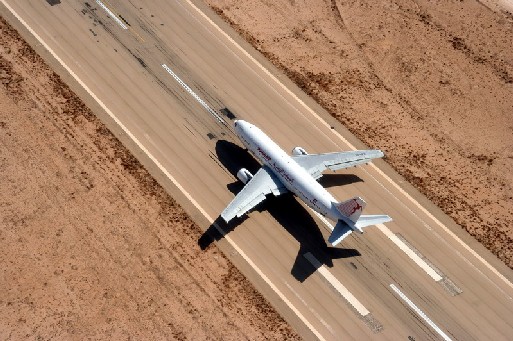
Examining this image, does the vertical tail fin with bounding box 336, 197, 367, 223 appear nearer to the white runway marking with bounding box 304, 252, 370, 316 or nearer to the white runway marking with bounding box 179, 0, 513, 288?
the white runway marking with bounding box 304, 252, 370, 316

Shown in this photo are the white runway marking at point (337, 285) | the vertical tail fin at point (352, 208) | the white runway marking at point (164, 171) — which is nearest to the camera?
the vertical tail fin at point (352, 208)

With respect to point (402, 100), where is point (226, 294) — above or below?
below

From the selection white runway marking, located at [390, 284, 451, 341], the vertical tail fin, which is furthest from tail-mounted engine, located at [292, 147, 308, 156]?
white runway marking, located at [390, 284, 451, 341]

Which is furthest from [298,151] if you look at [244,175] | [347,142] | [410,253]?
[410,253]

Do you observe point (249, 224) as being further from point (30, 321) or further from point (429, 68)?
point (429, 68)

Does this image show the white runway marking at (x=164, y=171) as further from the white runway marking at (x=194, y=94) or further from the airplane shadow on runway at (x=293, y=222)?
the white runway marking at (x=194, y=94)

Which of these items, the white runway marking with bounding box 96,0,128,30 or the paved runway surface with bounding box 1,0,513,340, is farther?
the white runway marking with bounding box 96,0,128,30

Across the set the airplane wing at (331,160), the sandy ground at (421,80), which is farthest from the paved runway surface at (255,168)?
the sandy ground at (421,80)

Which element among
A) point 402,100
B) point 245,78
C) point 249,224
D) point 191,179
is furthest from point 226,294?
point 402,100
